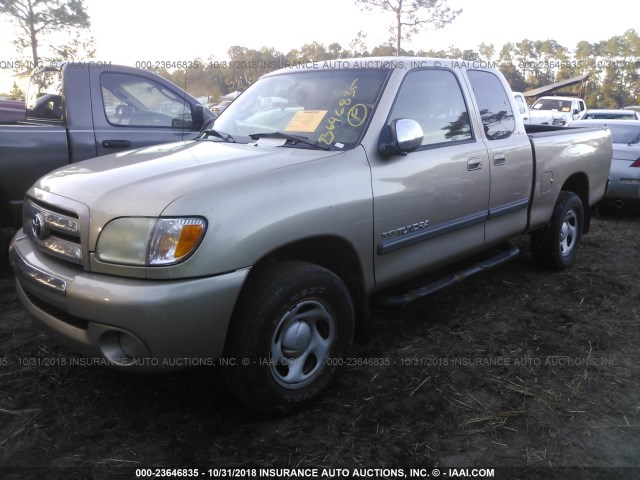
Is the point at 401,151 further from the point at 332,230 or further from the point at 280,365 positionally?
the point at 280,365

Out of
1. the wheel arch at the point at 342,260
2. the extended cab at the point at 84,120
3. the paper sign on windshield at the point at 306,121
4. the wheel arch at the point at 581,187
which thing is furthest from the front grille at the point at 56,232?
the wheel arch at the point at 581,187

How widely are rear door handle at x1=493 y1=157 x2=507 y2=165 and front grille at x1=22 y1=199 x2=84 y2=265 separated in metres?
2.85

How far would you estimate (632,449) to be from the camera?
249 centimetres

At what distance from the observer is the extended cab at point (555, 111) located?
21688mm

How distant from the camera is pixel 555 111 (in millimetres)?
22781

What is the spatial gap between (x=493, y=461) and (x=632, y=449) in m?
0.69

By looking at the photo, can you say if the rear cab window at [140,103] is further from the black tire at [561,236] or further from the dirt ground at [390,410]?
the black tire at [561,236]

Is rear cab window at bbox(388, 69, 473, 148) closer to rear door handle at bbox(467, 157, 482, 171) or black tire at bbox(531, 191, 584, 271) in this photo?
rear door handle at bbox(467, 157, 482, 171)

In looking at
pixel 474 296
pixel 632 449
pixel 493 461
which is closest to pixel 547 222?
pixel 474 296

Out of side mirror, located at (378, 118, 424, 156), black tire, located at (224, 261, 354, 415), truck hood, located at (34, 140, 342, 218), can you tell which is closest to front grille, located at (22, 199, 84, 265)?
truck hood, located at (34, 140, 342, 218)

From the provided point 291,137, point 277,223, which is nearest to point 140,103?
point 291,137


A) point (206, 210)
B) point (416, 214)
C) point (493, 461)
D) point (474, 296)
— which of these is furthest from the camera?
point (474, 296)

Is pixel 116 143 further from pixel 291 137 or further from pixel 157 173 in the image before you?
pixel 157 173

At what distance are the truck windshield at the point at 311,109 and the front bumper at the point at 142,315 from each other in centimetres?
114
